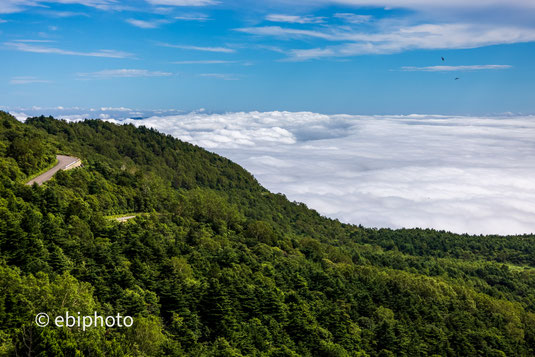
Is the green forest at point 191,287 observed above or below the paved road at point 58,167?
below

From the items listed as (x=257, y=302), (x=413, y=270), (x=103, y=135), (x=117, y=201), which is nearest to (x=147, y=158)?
(x=103, y=135)

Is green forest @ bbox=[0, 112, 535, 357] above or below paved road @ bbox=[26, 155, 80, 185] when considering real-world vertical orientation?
below

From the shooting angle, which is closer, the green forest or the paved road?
the green forest

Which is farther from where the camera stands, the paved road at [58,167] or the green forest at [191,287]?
the paved road at [58,167]

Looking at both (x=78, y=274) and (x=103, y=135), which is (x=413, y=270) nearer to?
(x=78, y=274)
